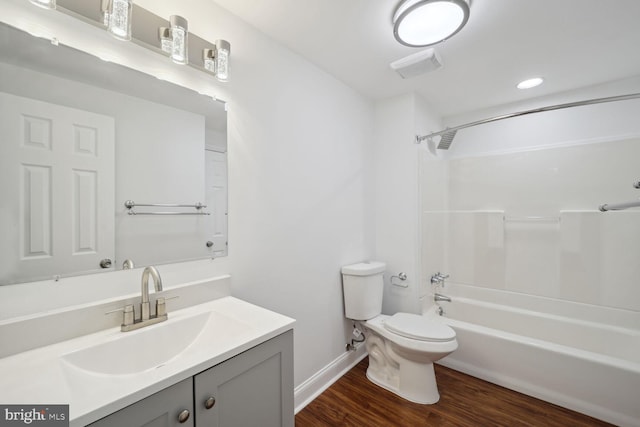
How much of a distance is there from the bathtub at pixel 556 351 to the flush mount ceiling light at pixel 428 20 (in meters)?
2.14

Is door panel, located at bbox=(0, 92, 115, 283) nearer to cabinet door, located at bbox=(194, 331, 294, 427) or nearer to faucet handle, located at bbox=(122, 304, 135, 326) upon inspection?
faucet handle, located at bbox=(122, 304, 135, 326)

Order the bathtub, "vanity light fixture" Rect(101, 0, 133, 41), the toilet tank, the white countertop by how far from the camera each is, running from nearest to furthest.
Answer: the white countertop, "vanity light fixture" Rect(101, 0, 133, 41), the bathtub, the toilet tank

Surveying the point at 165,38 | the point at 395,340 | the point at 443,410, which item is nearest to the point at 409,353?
the point at 395,340

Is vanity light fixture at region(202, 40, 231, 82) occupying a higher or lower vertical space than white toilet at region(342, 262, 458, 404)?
higher

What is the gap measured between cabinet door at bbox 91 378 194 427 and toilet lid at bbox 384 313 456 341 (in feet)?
4.76

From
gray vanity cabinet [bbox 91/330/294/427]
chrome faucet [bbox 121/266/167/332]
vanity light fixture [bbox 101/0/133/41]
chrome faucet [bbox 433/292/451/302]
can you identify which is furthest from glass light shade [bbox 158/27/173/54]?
chrome faucet [bbox 433/292/451/302]

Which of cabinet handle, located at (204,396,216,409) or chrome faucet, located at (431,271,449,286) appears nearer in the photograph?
cabinet handle, located at (204,396,216,409)

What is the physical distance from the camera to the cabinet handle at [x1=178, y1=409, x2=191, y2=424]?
698mm

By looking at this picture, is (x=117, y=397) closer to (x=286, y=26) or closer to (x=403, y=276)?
(x=286, y=26)

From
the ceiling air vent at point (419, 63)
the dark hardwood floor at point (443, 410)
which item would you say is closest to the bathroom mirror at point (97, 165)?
the ceiling air vent at point (419, 63)

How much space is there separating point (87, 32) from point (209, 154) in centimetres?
59

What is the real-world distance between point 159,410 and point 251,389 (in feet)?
1.00

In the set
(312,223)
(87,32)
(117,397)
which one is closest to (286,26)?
(87,32)

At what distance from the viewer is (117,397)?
0.59 metres
